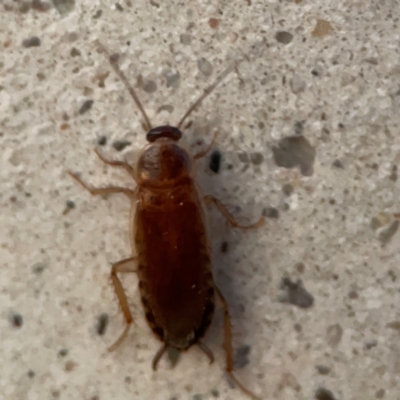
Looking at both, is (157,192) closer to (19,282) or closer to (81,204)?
(81,204)

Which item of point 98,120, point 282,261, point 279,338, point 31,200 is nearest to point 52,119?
point 98,120

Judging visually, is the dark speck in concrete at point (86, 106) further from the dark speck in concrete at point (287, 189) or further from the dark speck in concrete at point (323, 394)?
the dark speck in concrete at point (323, 394)

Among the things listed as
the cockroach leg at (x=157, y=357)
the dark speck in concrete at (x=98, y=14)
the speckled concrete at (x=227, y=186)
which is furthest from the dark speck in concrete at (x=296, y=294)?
the dark speck in concrete at (x=98, y=14)

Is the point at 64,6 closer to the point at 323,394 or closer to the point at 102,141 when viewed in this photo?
the point at 102,141

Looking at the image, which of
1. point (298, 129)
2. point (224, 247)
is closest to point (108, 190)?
point (224, 247)

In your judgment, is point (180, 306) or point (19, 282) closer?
point (180, 306)

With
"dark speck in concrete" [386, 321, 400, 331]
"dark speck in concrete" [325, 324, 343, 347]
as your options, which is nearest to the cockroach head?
"dark speck in concrete" [325, 324, 343, 347]
